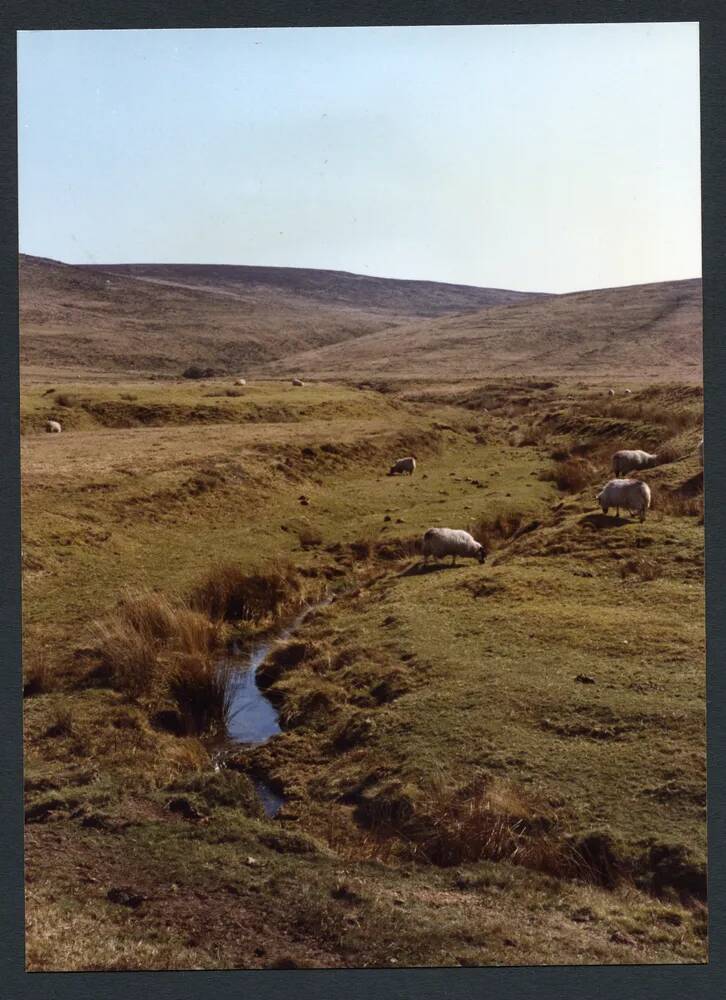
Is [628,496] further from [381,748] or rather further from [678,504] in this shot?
[381,748]

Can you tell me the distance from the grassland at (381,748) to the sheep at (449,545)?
430 mm

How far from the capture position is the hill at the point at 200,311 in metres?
93.4

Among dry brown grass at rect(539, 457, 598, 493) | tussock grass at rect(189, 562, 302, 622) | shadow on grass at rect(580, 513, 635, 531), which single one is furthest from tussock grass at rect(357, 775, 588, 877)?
dry brown grass at rect(539, 457, 598, 493)

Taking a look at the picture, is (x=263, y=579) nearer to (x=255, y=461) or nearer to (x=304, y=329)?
(x=255, y=461)

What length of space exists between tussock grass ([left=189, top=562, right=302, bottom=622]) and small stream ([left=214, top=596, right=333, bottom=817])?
1.07 meters

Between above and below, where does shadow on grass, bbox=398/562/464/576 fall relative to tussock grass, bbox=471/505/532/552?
below

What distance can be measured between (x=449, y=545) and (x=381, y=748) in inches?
311

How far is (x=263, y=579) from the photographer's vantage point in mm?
17859

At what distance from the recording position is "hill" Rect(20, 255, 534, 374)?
93.4 metres

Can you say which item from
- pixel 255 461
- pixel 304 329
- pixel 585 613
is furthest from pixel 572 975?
pixel 304 329

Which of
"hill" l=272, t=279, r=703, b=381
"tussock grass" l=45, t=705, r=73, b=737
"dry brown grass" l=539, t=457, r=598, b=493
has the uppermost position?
"hill" l=272, t=279, r=703, b=381

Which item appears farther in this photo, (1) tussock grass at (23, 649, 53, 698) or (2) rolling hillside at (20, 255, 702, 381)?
(2) rolling hillside at (20, 255, 702, 381)

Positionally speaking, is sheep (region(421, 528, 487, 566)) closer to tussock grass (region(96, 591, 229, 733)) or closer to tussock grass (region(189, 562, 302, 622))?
tussock grass (region(189, 562, 302, 622))

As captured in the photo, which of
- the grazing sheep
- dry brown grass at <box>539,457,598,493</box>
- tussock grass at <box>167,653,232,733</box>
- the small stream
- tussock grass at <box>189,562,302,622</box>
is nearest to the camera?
the small stream
